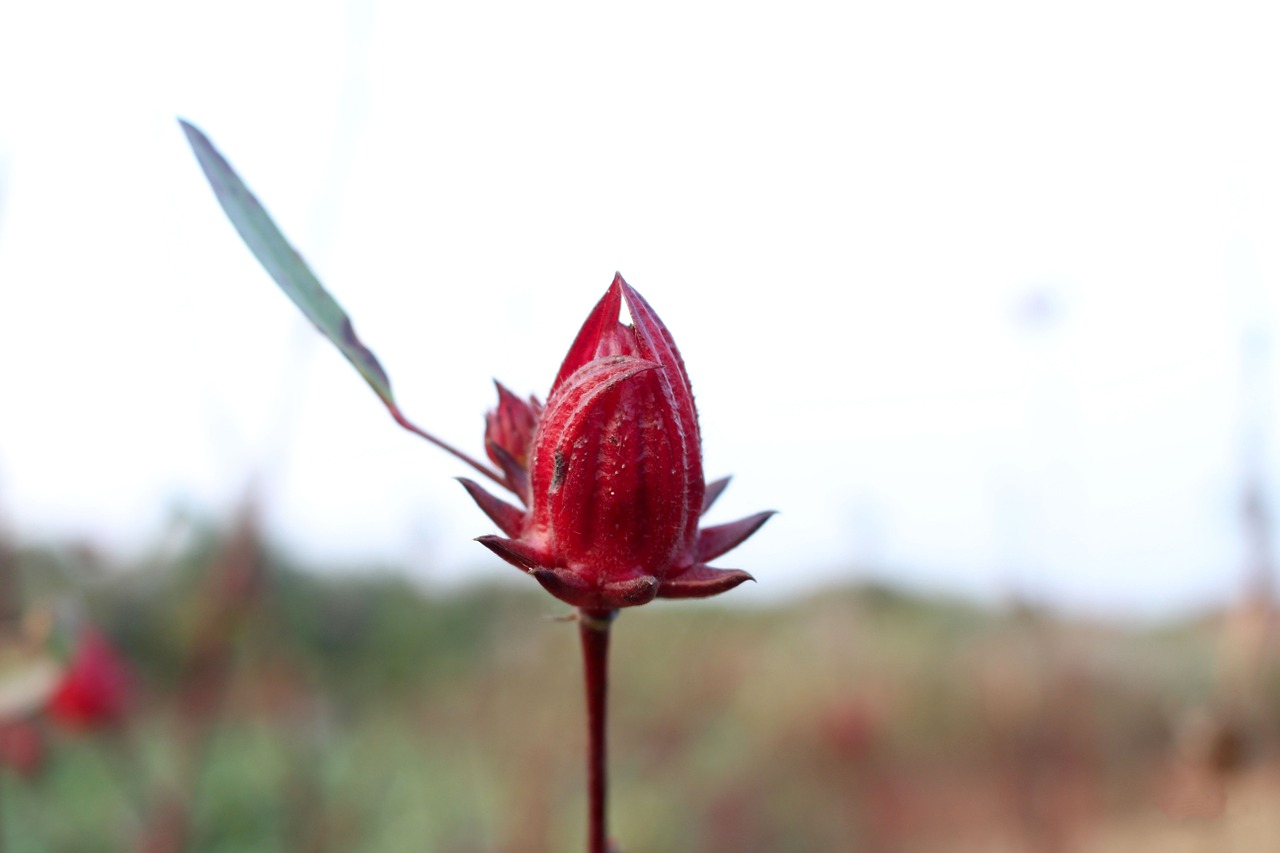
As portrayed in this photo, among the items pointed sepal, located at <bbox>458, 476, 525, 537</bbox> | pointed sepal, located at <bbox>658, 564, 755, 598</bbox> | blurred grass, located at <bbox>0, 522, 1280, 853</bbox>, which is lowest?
blurred grass, located at <bbox>0, 522, 1280, 853</bbox>

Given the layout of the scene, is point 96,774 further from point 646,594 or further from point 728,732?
point 646,594

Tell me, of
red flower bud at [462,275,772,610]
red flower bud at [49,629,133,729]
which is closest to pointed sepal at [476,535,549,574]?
red flower bud at [462,275,772,610]

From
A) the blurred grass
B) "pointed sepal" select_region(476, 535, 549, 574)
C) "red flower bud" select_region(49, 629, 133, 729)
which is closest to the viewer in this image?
"pointed sepal" select_region(476, 535, 549, 574)

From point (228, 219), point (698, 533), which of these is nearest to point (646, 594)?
point (698, 533)

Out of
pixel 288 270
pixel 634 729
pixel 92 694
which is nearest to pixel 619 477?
pixel 288 270

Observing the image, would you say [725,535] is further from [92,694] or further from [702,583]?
[92,694]

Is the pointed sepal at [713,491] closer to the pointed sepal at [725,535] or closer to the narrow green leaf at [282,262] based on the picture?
the pointed sepal at [725,535]

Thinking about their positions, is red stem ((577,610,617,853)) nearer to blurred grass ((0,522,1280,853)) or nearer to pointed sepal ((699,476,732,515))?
pointed sepal ((699,476,732,515))
